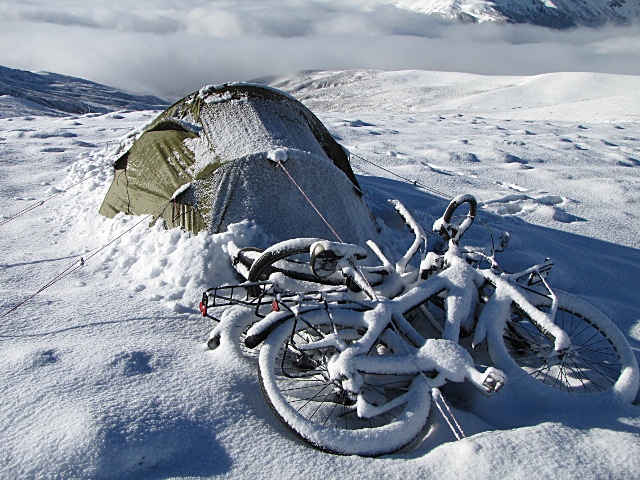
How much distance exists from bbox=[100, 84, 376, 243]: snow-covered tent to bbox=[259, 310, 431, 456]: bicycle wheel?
4.98 feet

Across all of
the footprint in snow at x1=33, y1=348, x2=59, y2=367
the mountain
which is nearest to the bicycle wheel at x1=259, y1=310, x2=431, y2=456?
the footprint in snow at x1=33, y1=348, x2=59, y2=367

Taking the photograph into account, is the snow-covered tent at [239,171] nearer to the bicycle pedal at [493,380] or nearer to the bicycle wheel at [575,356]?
the bicycle wheel at [575,356]

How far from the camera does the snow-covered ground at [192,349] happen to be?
6.96ft

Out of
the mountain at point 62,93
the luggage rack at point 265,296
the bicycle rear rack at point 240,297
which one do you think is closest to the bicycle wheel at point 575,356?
the luggage rack at point 265,296

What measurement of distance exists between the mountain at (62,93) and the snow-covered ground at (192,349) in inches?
2178

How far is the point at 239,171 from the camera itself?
14.2ft

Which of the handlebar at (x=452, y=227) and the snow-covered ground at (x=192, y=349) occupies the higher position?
the handlebar at (x=452, y=227)

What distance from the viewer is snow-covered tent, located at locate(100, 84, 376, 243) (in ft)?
14.1

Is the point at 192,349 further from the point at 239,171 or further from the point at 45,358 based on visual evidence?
the point at 239,171

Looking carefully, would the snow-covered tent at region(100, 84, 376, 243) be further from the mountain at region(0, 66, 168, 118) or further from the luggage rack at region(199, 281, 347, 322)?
the mountain at region(0, 66, 168, 118)

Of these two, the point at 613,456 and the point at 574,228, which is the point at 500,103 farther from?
the point at 613,456

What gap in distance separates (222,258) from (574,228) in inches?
181

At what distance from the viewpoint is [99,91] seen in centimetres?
8075

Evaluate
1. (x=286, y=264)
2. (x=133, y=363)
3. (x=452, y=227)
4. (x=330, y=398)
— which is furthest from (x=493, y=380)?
(x=133, y=363)
